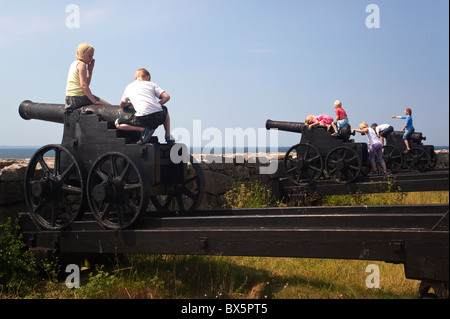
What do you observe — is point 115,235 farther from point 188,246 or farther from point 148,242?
point 188,246

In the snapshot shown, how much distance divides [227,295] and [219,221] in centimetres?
76

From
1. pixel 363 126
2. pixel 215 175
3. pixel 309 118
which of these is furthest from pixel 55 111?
pixel 363 126

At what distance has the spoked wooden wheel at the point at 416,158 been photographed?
597 inches

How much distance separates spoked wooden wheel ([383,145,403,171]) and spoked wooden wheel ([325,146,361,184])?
522cm

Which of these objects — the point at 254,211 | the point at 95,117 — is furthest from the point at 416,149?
the point at 95,117

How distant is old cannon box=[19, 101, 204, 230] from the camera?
4668 millimetres

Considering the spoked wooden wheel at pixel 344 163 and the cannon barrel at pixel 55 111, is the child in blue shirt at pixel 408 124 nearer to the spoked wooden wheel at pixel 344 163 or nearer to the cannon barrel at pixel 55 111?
the spoked wooden wheel at pixel 344 163

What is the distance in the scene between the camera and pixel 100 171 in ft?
15.7

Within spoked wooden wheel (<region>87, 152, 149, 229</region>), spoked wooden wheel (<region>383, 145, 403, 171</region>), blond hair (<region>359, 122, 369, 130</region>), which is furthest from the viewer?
spoked wooden wheel (<region>383, 145, 403, 171</region>)

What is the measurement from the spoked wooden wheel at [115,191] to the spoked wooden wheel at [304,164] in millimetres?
5804

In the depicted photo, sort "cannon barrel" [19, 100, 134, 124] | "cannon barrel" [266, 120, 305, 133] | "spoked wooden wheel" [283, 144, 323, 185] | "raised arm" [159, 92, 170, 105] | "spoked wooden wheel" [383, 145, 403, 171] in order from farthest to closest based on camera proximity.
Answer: "spoked wooden wheel" [383, 145, 403, 171], "cannon barrel" [266, 120, 305, 133], "spoked wooden wheel" [283, 144, 323, 185], "cannon barrel" [19, 100, 134, 124], "raised arm" [159, 92, 170, 105]

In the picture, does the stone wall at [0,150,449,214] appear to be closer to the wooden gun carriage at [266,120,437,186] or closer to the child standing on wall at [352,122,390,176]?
the wooden gun carriage at [266,120,437,186]

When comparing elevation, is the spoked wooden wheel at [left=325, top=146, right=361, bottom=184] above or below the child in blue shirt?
below

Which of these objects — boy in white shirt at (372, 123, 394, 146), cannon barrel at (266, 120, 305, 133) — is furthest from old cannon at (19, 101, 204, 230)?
boy in white shirt at (372, 123, 394, 146)
